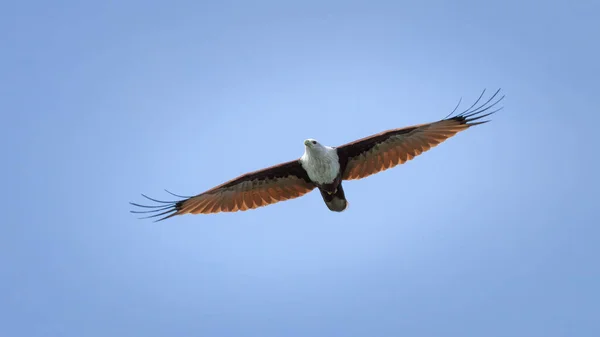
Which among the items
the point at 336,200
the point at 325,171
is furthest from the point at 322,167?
the point at 336,200

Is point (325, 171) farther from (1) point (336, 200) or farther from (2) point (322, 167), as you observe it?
(1) point (336, 200)

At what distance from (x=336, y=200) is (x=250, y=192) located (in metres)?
2.01

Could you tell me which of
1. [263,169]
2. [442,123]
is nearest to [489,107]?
[442,123]

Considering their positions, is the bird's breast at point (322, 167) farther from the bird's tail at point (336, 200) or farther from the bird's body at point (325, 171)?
the bird's tail at point (336, 200)

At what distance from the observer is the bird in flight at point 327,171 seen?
20.1m

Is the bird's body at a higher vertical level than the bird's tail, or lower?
higher

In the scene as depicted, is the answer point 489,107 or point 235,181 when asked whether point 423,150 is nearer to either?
point 489,107

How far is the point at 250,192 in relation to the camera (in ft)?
69.1

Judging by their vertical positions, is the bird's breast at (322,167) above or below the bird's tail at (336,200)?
above

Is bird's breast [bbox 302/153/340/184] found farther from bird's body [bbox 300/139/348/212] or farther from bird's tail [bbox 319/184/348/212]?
bird's tail [bbox 319/184/348/212]

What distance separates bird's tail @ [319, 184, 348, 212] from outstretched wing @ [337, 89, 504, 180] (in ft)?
1.58

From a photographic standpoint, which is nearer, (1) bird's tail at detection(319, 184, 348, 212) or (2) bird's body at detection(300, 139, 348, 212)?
(2) bird's body at detection(300, 139, 348, 212)

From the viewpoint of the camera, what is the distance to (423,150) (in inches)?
812

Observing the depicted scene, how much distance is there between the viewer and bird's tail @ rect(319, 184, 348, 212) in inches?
800
